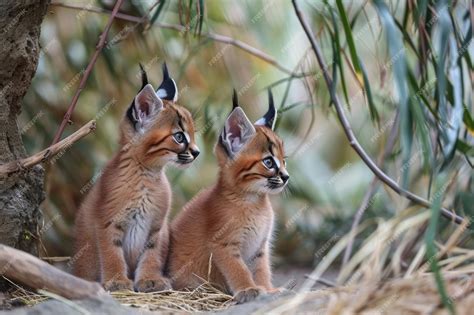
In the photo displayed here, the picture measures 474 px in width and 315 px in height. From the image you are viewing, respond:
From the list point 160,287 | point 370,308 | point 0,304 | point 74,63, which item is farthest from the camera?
point 74,63

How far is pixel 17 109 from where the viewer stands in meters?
4.96

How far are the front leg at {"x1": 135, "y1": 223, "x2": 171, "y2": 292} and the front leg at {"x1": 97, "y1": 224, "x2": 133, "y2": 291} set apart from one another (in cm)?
9

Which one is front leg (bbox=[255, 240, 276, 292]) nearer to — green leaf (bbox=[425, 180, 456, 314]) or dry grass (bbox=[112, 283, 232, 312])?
dry grass (bbox=[112, 283, 232, 312])

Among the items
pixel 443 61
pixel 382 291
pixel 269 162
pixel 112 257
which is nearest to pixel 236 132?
pixel 269 162

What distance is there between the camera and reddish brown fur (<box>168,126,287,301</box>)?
16.4 ft

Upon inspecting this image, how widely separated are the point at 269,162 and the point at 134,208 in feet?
2.43

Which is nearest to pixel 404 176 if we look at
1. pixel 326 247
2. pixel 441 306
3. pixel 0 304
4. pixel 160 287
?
pixel 441 306

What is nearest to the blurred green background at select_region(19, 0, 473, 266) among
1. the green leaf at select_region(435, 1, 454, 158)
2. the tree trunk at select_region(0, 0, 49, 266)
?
the green leaf at select_region(435, 1, 454, 158)

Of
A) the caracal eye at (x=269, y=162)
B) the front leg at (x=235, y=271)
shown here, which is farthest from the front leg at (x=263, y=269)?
the caracal eye at (x=269, y=162)

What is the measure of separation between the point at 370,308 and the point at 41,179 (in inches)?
87.3

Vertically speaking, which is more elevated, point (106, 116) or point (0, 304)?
point (106, 116)

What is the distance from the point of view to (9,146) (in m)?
4.87

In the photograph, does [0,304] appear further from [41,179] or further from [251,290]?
[251,290]

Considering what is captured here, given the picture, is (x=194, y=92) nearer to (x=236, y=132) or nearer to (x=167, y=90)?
(x=167, y=90)
